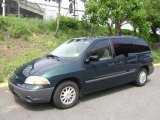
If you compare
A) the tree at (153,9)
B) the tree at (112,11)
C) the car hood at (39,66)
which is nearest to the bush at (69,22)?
the tree at (112,11)

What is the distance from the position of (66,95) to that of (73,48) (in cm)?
148

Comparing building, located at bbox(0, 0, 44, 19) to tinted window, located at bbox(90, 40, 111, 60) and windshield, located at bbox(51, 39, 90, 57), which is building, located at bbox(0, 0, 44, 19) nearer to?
windshield, located at bbox(51, 39, 90, 57)

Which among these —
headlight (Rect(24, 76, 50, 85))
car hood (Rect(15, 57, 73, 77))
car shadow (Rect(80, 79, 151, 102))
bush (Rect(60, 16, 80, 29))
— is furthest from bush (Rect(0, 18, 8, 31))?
headlight (Rect(24, 76, 50, 85))

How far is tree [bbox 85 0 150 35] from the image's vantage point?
1402 centimetres

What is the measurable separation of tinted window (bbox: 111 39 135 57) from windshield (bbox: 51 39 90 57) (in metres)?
0.92

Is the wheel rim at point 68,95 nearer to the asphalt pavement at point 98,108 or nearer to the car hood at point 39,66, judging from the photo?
the asphalt pavement at point 98,108

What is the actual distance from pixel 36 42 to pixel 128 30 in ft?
31.6

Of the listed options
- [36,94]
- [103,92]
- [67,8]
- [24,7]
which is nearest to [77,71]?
[36,94]

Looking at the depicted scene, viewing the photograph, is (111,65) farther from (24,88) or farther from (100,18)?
(100,18)

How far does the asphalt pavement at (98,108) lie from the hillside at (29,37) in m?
2.86

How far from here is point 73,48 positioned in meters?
7.09

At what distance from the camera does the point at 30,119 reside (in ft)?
17.9

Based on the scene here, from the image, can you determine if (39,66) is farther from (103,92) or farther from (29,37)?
(29,37)

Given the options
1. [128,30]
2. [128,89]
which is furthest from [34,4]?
[128,89]
